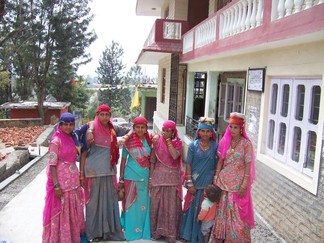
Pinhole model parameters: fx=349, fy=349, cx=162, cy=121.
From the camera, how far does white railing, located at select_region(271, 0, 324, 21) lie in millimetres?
3188

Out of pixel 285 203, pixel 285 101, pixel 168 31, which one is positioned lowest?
pixel 285 203

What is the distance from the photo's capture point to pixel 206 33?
7.16 m

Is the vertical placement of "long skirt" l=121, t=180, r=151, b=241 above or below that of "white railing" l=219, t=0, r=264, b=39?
below

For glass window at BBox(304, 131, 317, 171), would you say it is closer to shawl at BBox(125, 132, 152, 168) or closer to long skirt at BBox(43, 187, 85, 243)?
shawl at BBox(125, 132, 152, 168)

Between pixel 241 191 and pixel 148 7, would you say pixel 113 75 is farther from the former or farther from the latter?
pixel 241 191

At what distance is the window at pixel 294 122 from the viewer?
13.3ft

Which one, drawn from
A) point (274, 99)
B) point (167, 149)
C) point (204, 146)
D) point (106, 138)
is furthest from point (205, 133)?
point (274, 99)

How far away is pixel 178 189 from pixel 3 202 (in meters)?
3.31

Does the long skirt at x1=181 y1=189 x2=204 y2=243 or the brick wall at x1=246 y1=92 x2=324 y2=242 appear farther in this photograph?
the long skirt at x1=181 y1=189 x2=204 y2=243

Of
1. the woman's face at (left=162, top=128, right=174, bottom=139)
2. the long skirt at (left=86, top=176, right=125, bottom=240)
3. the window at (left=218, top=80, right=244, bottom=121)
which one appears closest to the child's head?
the woman's face at (left=162, top=128, right=174, bottom=139)

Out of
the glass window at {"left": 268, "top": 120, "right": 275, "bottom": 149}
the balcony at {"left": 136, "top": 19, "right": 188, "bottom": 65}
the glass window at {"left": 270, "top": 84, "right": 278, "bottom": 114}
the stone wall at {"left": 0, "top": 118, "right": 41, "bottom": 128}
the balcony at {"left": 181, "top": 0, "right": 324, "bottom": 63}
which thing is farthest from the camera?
the stone wall at {"left": 0, "top": 118, "right": 41, "bottom": 128}

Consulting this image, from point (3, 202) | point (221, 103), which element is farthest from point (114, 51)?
point (3, 202)

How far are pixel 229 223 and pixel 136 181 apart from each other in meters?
1.11

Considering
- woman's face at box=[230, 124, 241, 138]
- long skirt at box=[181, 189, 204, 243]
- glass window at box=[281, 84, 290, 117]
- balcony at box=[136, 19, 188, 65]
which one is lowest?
long skirt at box=[181, 189, 204, 243]
